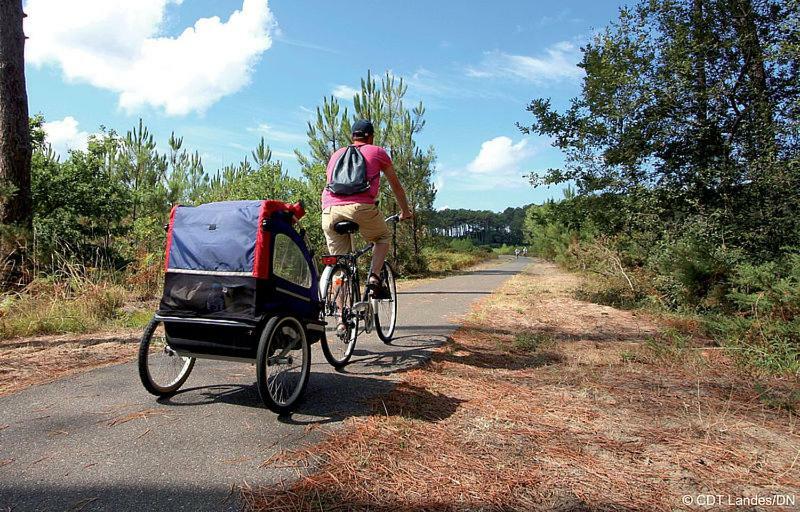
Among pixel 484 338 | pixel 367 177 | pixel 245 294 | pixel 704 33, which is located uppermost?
pixel 704 33

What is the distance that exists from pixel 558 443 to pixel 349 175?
7.98 ft

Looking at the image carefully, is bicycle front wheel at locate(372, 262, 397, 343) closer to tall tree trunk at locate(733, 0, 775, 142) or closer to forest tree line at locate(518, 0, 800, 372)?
forest tree line at locate(518, 0, 800, 372)

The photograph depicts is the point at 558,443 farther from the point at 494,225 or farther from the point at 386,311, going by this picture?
the point at 494,225

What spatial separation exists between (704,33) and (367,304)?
664 centimetres

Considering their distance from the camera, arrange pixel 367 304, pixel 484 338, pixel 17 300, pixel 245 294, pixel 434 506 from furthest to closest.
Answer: pixel 17 300, pixel 484 338, pixel 367 304, pixel 245 294, pixel 434 506

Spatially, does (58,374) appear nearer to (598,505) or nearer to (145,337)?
(145,337)

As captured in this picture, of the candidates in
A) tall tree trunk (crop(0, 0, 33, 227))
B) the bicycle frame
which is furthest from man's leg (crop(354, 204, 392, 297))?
tall tree trunk (crop(0, 0, 33, 227))

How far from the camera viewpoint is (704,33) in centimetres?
680

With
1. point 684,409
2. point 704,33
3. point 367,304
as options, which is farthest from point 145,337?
point 704,33

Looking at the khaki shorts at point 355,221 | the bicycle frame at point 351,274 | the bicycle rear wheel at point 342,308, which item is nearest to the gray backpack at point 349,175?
the khaki shorts at point 355,221

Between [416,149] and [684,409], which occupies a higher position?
[416,149]

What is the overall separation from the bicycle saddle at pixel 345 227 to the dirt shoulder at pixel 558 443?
1268mm

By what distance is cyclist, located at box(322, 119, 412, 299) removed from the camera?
3750 millimetres

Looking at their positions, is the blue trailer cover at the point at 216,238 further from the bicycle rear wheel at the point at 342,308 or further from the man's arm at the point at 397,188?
the man's arm at the point at 397,188
